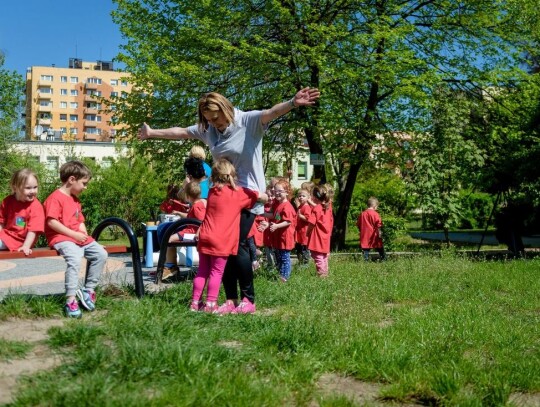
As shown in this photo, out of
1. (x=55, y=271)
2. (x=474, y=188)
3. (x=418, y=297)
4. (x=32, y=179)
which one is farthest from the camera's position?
(x=474, y=188)

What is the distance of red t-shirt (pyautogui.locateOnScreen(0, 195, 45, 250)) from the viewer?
19.5 ft

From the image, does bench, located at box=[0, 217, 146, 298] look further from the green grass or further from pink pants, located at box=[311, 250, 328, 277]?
pink pants, located at box=[311, 250, 328, 277]

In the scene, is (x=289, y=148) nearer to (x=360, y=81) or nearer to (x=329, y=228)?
(x=360, y=81)

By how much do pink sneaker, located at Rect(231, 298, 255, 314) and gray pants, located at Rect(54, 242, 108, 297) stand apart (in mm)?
1163

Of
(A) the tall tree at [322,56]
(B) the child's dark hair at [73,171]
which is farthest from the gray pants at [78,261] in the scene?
(A) the tall tree at [322,56]

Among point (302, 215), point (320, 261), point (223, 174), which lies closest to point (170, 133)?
point (223, 174)

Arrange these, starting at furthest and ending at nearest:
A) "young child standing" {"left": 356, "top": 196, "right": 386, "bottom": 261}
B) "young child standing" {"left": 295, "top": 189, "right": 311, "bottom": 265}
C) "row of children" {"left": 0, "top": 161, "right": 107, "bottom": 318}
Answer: "young child standing" {"left": 356, "top": 196, "right": 386, "bottom": 261} → "young child standing" {"left": 295, "top": 189, "right": 311, "bottom": 265} → "row of children" {"left": 0, "top": 161, "right": 107, "bottom": 318}

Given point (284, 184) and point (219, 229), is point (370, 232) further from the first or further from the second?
point (219, 229)

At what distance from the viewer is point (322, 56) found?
17.8m

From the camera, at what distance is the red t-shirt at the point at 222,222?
559 centimetres

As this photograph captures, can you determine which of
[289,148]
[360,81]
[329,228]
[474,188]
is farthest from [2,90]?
[329,228]

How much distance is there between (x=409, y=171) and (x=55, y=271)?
12181 mm

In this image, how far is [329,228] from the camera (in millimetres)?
10688

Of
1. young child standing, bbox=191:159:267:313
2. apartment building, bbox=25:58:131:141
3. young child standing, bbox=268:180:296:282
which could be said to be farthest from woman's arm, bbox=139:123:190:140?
apartment building, bbox=25:58:131:141
